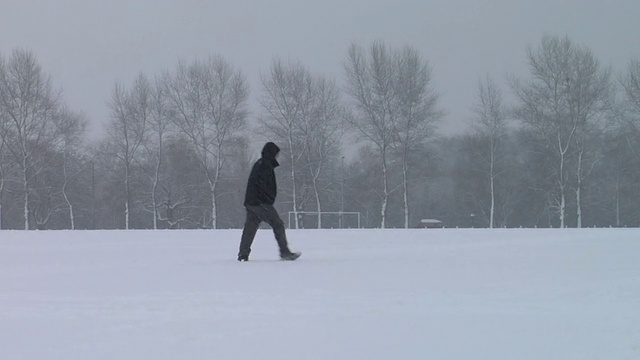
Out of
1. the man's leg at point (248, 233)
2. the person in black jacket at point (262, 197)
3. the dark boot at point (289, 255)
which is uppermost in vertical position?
the person in black jacket at point (262, 197)

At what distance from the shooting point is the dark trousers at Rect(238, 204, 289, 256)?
352 inches

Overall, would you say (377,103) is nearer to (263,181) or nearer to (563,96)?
(563,96)

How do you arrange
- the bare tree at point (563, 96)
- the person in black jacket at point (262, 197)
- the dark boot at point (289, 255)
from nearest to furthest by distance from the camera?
the dark boot at point (289, 255) → the person in black jacket at point (262, 197) → the bare tree at point (563, 96)

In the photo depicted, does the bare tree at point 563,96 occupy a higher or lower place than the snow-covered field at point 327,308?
higher

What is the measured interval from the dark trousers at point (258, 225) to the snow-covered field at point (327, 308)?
8.0 inches

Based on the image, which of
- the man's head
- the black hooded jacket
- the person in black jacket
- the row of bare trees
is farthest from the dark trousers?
the row of bare trees

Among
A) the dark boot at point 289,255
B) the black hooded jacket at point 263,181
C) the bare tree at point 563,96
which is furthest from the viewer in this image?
the bare tree at point 563,96

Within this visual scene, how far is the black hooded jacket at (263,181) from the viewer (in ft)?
30.9

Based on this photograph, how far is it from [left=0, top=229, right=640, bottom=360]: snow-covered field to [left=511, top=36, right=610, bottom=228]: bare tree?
1332 inches

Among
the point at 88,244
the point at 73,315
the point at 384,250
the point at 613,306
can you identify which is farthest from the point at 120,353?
the point at 88,244

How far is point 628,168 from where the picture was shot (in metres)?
44.4

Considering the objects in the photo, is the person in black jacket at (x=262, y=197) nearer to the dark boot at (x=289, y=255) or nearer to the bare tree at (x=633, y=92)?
the dark boot at (x=289, y=255)

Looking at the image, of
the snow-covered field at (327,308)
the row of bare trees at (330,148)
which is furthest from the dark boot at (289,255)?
the row of bare trees at (330,148)

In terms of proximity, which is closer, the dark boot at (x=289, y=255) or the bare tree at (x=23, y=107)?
the dark boot at (x=289, y=255)
